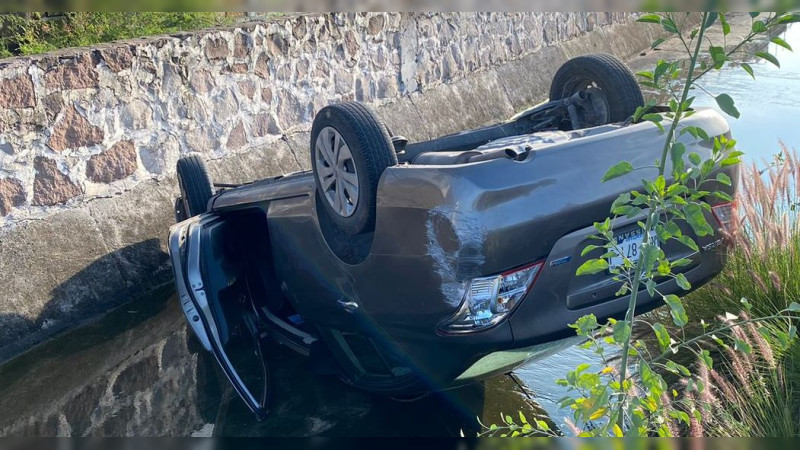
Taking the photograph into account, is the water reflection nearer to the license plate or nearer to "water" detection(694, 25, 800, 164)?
the license plate

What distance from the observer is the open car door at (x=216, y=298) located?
485 cm

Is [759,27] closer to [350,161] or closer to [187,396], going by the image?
[350,161]

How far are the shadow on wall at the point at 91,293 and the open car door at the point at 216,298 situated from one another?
1595 millimetres

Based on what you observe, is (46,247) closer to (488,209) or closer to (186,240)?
(186,240)

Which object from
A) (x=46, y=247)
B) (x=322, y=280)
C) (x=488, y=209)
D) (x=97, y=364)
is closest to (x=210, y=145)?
A: (x=46, y=247)

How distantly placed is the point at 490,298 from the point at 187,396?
7.53 feet

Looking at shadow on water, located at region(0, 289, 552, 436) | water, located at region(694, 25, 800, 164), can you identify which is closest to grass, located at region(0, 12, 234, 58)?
shadow on water, located at region(0, 289, 552, 436)

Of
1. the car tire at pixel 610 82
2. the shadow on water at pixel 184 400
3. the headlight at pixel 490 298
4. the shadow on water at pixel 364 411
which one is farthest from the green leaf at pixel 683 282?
the car tire at pixel 610 82

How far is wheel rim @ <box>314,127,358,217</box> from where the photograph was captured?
4.22 metres

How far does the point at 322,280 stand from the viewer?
459 centimetres

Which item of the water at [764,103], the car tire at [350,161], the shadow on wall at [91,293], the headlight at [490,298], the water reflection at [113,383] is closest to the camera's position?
the headlight at [490,298]

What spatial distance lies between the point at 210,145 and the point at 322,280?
12.7ft

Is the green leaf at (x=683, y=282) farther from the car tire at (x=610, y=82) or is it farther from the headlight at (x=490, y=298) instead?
the car tire at (x=610, y=82)

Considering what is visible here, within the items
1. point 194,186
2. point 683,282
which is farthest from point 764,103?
point 683,282
